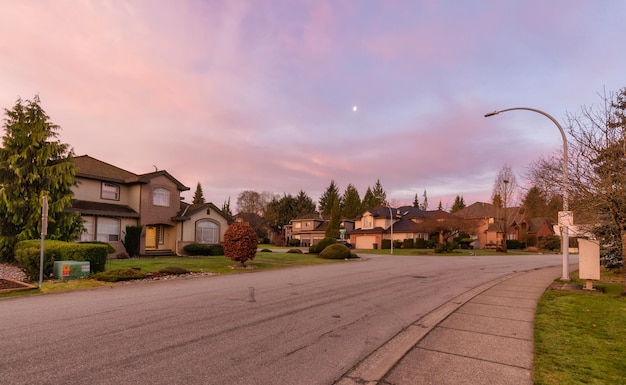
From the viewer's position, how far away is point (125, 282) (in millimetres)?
14398

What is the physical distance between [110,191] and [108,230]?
335 cm

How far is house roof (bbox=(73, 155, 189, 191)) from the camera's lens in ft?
92.3

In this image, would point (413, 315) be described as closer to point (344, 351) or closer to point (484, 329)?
point (484, 329)

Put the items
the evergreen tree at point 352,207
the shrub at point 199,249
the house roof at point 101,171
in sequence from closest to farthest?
the house roof at point 101,171 → the shrub at point 199,249 → the evergreen tree at point 352,207

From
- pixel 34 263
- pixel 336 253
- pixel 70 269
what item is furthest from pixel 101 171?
pixel 336 253

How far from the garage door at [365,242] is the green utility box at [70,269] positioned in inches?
1935

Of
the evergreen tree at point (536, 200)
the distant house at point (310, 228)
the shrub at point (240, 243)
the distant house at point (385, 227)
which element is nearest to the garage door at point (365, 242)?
the distant house at point (385, 227)

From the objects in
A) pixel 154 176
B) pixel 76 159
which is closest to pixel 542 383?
pixel 154 176

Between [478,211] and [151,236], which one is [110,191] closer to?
[151,236]

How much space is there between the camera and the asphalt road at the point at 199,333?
502 cm

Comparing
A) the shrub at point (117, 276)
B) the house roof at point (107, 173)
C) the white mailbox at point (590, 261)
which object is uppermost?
the house roof at point (107, 173)

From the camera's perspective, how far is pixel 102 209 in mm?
27141

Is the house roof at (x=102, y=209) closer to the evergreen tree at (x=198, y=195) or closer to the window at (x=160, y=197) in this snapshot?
the window at (x=160, y=197)

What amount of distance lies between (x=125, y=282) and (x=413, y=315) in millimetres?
11255
